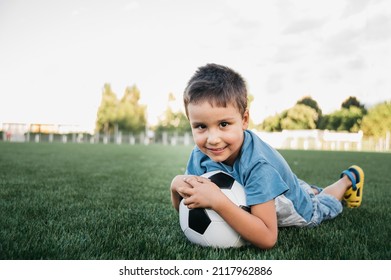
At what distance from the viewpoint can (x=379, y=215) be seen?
3201mm

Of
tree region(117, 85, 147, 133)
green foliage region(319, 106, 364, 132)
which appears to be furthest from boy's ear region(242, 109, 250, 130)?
tree region(117, 85, 147, 133)

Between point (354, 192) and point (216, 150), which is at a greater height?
point (216, 150)

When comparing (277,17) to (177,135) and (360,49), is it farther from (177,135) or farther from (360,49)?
(177,135)

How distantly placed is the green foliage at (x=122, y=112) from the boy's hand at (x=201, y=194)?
32690 millimetres

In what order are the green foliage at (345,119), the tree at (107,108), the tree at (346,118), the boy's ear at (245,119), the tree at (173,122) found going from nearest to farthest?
the boy's ear at (245,119), the tree at (346,118), the green foliage at (345,119), the tree at (107,108), the tree at (173,122)

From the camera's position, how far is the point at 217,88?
2105 mm

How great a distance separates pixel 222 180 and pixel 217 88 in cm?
58

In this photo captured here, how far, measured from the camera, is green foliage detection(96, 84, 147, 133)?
35.0 m

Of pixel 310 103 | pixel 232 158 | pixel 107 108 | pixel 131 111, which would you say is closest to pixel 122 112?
pixel 131 111

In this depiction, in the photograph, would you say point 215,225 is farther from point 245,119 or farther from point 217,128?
point 245,119

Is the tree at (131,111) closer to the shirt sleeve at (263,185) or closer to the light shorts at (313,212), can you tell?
the light shorts at (313,212)

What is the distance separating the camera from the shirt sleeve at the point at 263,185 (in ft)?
6.72

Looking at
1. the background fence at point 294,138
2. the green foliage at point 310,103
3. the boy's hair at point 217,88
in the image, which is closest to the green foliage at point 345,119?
the green foliage at point 310,103
